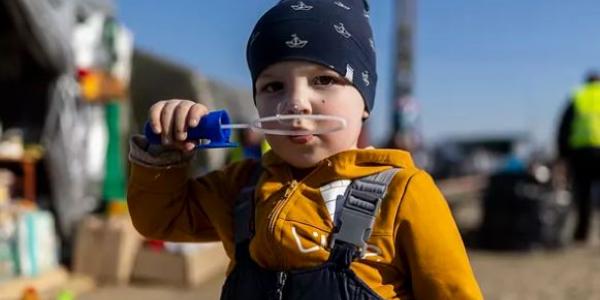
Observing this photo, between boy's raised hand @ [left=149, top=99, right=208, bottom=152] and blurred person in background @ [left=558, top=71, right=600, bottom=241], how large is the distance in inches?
263

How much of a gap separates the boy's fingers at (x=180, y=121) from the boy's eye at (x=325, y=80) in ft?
0.87

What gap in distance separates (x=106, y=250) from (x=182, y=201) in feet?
14.8

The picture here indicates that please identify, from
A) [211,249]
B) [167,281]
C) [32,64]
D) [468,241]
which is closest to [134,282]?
[167,281]

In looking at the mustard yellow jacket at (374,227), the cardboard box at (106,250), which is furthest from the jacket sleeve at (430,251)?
the cardboard box at (106,250)

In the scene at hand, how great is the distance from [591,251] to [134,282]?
4.47m

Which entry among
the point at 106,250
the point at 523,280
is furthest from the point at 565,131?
the point at 106,250

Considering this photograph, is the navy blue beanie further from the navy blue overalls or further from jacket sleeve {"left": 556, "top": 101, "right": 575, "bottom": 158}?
jacket sleeve {"left": 556, "top": 101, "right": 575, "bottom": 158}

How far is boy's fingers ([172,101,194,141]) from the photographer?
1473 mm

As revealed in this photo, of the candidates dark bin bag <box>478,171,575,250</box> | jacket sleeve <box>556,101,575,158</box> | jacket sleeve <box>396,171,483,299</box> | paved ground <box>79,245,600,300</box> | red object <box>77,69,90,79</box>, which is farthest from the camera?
jacket sleeve <box>556,101,575,158</box>

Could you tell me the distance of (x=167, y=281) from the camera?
5.92m

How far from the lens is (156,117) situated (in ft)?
4.89

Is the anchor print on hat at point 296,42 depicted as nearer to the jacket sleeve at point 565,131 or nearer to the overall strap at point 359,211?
the overall strap at point 359,211

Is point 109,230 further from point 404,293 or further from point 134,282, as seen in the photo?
point 404,293

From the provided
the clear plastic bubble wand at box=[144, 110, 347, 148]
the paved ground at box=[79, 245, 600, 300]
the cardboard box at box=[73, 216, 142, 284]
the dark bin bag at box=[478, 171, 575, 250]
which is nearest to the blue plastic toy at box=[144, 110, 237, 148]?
the clear plastic bubble wand at box=[144, 110, 347, 148]
